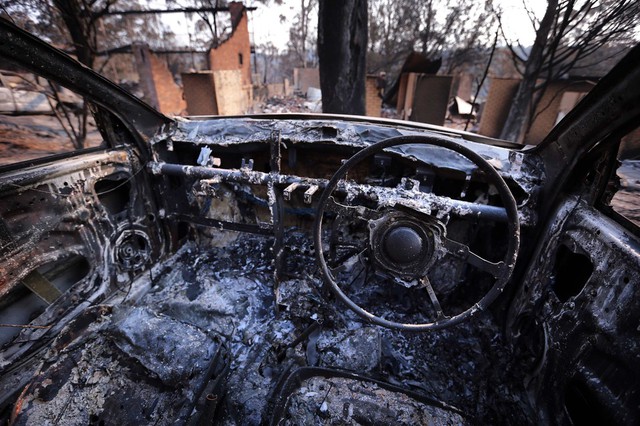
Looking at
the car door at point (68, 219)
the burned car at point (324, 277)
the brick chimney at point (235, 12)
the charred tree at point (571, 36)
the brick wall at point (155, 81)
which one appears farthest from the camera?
the brick chimney at point (235, 12)

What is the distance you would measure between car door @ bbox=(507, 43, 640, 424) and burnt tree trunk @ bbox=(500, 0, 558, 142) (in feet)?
16.4

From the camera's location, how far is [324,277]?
5.86ft

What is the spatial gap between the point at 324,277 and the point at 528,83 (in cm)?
673

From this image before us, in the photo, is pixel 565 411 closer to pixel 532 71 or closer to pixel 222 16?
pixel 532 71

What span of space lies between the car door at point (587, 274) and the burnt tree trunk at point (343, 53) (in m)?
4.38

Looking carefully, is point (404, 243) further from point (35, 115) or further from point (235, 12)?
point (235, 12)

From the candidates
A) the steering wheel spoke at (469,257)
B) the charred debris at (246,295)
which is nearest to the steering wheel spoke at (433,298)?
the charred debris at (246,295)

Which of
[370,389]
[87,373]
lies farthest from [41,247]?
[370,389]

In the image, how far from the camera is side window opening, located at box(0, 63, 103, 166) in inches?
185

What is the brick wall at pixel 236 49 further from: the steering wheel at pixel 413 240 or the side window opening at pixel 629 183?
the side window opening at pixel 629 183

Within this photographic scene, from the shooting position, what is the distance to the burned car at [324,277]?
57.6 inches

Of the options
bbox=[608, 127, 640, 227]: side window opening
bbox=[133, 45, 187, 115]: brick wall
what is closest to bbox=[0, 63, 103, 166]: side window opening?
bbox=[133, 45, 187, 115]: brick wall

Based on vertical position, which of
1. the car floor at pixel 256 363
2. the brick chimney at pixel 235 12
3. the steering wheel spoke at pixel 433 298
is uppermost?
the brick chimney at pixel 235 12

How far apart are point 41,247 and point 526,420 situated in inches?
123
